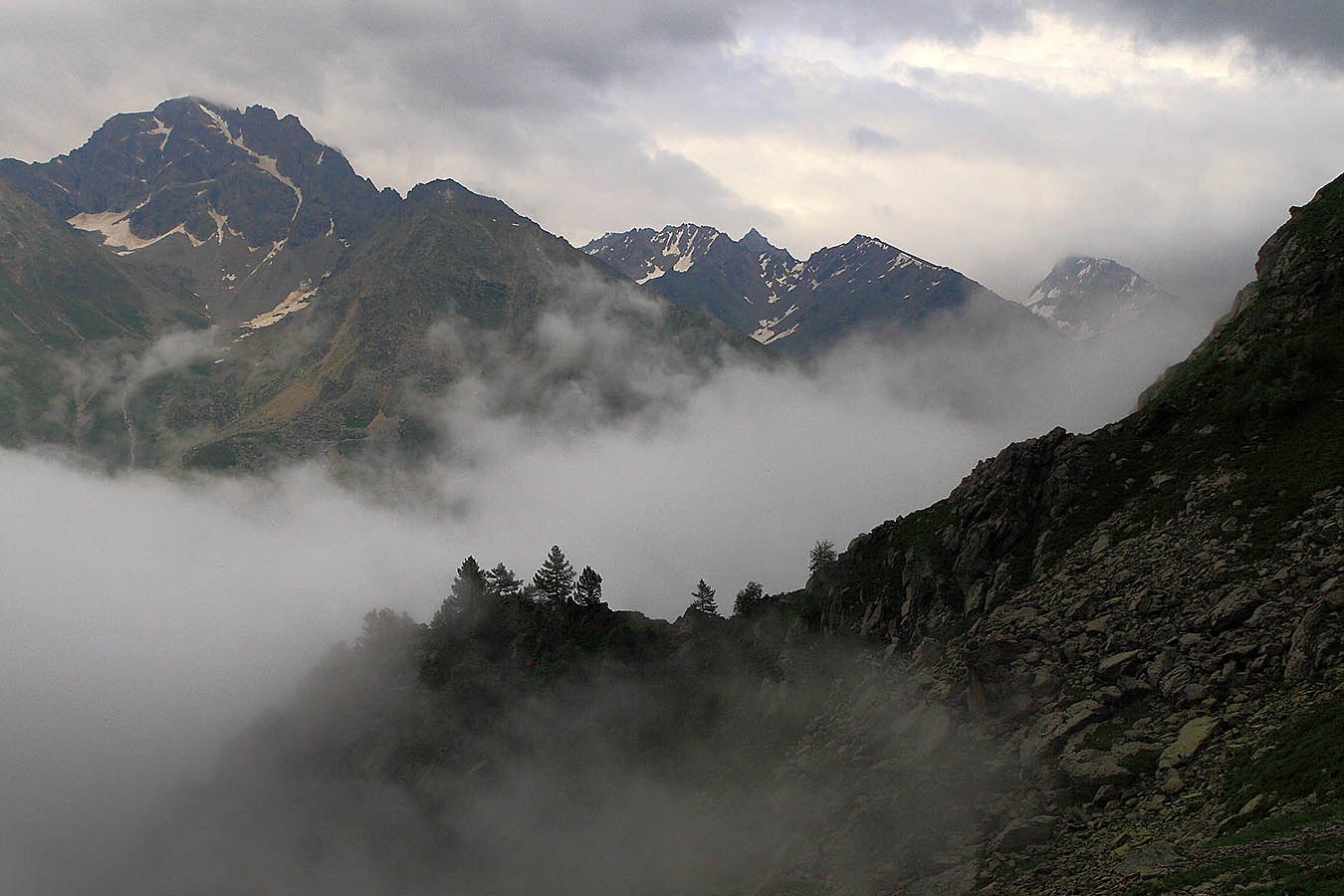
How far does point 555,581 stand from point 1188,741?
90910mm

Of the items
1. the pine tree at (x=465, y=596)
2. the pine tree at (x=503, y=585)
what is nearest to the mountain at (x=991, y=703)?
the pine tree at (x=503, y=585)

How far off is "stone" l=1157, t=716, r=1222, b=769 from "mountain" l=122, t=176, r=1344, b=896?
0.48 ft

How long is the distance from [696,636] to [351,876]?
56.5 metres

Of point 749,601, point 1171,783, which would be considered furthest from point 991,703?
point 749,601

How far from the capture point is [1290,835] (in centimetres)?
2689

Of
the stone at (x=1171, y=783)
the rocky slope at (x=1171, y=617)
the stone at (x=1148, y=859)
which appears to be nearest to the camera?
the stone at (x=1148, y=859)

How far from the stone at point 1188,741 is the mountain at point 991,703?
0.15 metres

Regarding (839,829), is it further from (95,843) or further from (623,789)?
(95,843)

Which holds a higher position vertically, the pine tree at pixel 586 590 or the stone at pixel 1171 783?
the pine tree at pixel 586 590

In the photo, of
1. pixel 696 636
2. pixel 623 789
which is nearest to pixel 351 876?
pixel 623 789

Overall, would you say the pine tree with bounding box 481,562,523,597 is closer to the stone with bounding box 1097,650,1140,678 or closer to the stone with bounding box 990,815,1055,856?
the stone with bounding box 990,815,1055,856

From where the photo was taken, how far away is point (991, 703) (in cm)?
4847

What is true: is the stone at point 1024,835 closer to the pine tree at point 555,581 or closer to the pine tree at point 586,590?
the pine tree at point 586,590

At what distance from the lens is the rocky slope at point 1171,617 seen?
3131cm
